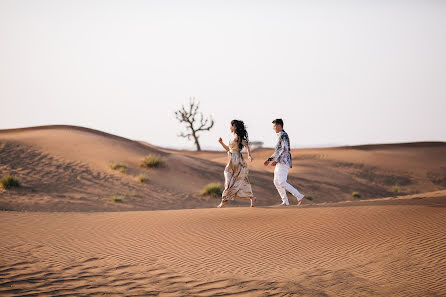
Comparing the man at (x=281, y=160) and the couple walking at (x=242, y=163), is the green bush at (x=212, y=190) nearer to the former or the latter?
the couple walking at (x=242, y=163)

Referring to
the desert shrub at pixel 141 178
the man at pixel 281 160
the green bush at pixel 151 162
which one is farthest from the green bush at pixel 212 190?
the man at pixel 281 160

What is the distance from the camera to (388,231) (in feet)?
25.4

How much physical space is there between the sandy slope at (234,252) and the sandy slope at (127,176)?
5.09 meters

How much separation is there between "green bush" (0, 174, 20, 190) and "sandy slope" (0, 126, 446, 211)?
0.34 metres

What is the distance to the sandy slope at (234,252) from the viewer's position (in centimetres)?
526

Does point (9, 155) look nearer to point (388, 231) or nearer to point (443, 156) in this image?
point (388, 231)

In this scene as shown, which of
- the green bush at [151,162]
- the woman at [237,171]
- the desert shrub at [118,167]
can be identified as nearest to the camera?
the woman at [237,171]

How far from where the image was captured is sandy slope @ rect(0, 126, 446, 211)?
1502cm

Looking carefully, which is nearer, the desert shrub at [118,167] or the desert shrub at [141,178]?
the desert shrub at [141,178]

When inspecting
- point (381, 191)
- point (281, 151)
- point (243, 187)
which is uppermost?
point (281, 151)

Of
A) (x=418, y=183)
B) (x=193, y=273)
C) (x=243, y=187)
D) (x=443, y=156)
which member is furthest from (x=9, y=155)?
(x=443, y=156)

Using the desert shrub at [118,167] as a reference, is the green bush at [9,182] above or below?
below

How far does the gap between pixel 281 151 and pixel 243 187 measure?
1323 millimetres

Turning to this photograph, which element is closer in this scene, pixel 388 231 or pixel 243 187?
pixel 388 231
